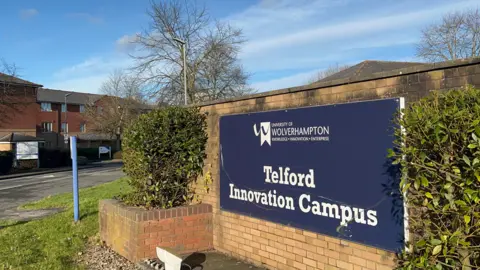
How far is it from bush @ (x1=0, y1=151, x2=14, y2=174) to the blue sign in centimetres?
2913

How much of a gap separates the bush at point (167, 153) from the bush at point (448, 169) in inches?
137

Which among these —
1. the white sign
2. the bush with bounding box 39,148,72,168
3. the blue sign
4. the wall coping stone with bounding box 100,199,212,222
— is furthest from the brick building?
the blue sign

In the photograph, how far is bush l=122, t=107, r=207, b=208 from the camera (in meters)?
5.78

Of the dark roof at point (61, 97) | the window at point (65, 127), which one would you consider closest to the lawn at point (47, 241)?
the dark roof at point (61, 97)

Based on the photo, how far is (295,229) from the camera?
430 cm

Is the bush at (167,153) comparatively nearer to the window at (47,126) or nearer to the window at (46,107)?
the window at (47,126)

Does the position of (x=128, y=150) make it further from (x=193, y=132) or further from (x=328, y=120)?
(x=328, y=120)

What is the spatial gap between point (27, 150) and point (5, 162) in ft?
11.2

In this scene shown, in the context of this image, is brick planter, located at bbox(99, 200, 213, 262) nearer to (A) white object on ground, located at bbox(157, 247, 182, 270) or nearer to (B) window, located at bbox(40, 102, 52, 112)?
(A) white object on ground, located at bbox(157, 247, 182, 270)

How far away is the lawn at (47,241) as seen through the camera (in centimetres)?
561

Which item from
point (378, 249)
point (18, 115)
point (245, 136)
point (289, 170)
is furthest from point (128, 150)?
point (18, 115)

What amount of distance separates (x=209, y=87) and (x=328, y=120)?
2748 centimetres

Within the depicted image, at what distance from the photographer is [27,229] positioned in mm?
8180

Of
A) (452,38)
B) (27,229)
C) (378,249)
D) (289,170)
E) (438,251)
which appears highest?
(452,38)
